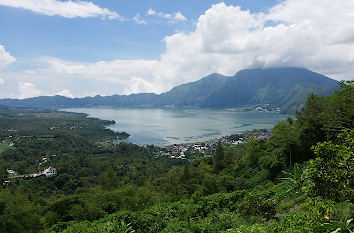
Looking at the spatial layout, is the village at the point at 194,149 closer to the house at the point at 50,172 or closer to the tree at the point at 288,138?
the house at the point at 50,172

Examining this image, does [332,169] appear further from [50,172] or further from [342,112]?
[50,172]

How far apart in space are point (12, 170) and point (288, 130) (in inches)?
2177

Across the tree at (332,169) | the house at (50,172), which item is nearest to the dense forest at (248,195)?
the tree at (332,169)

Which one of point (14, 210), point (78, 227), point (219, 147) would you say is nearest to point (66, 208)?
point (14, 210)

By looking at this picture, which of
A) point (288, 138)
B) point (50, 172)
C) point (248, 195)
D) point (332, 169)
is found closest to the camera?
point (332, 169)

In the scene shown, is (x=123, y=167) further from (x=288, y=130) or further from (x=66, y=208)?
(x=288, y=130)

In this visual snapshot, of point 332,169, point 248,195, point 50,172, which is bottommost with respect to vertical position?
point 50,172

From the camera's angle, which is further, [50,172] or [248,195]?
[50,172]

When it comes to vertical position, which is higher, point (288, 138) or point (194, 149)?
point (288, 138)

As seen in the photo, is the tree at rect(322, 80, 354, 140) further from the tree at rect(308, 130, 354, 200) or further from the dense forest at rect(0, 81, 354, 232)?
the tree at rect(308, 130, 354, 200)

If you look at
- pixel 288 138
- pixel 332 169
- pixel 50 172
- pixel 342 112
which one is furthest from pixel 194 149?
pixel 332 169

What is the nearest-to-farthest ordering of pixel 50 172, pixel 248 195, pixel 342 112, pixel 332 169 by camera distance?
pixel 332 169, pixel 248 195, pixel 342 112, pixel 50 172

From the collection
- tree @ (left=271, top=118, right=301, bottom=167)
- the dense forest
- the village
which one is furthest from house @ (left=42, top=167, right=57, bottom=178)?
tree @ (left=271, top=118, right=301, bottom=167)

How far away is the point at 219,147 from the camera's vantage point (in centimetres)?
2858
